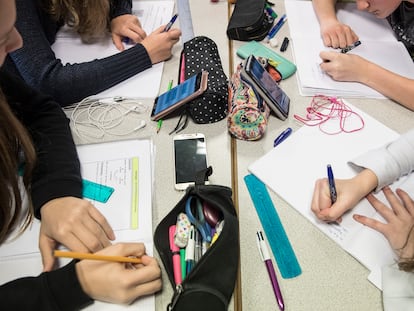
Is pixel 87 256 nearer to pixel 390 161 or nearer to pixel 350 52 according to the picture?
pixel 390 161

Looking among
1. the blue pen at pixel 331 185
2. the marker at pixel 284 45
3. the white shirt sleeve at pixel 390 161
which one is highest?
the marker at pixel 284 45

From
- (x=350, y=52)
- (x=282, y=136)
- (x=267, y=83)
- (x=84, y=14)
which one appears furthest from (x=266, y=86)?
(x=84, y=14)

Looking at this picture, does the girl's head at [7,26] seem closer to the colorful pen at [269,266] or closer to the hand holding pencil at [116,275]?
the hand holding pencil at [116,275]

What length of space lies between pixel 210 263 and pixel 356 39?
2.70ft

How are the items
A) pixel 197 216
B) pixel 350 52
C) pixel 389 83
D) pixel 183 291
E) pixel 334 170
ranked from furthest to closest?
pixel 350 52 → pixel 389 83 → pixel 334 170 → pixel 197 216 → pixel 183 291

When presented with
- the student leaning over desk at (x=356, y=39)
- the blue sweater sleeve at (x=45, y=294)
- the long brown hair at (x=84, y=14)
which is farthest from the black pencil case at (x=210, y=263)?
the long brown hair at (x=84, y=14)

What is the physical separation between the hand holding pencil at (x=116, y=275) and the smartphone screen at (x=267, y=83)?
0.45 m

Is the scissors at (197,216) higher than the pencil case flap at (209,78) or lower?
lower

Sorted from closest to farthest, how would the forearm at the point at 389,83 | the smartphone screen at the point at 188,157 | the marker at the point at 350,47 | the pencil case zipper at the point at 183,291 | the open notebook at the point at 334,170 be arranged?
the pencil case zipper at the point at 183,291, the open notebook at the point at 334,170, the smartphone screen at the point at 188,157, the forearm at the point at 389,83, the marker at the point at 350,47

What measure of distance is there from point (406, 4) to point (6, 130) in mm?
1143

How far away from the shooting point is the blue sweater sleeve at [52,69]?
0.90m

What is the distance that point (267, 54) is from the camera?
3.26 ft

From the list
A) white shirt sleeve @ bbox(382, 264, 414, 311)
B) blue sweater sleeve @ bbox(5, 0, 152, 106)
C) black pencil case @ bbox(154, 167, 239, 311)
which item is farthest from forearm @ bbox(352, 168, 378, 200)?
blue sweater sleeve @ bbox(5, 0, 152, 106)

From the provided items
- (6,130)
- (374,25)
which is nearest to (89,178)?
(6,130)
